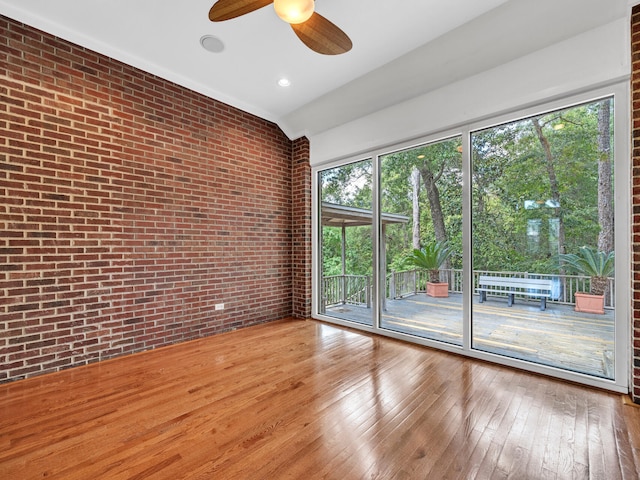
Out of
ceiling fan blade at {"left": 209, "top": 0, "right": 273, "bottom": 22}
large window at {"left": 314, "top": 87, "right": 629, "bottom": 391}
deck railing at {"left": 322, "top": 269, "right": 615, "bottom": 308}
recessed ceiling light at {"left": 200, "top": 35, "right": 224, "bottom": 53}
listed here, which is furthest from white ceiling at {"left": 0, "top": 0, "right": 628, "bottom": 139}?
deck railing at {"left": 322, "top": 269, "right": 615, "bottom": 308}

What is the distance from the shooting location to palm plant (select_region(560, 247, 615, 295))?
2443 millimetres

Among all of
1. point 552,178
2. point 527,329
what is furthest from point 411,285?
point 552,178

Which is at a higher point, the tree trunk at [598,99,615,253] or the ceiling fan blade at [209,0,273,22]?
the ceiling fan blade at [209,0,273,22]

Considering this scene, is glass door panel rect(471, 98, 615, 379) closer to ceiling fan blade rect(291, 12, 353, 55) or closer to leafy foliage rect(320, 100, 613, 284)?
leafy foliage rect(320, 100, 613, 284)

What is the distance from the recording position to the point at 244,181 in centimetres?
426

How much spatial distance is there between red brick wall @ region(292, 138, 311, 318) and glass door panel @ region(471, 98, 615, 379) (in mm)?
2478

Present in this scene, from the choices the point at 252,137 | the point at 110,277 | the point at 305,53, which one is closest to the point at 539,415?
the point at 305,53

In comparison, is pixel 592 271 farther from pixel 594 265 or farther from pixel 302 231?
pixel 302 231

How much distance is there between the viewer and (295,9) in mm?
1854

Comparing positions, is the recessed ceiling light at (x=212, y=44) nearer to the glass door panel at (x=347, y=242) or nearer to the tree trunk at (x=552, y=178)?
the glass door panel at (x=347, y=242)

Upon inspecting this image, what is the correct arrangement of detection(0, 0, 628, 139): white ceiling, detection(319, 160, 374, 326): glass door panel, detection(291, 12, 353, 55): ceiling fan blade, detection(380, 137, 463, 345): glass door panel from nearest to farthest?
detection(291, 12, 353, 55): ceiling fan blade < detection(0, 0, 628, 139): white ceiling < detection(380, 137, 463, 345): glass door panel < detection(319, 160, 374, 326): glass door panel

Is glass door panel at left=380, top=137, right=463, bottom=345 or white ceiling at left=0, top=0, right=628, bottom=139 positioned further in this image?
glass door panel at left=380, top=137, right=463, bottom=345

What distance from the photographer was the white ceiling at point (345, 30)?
2.37 meters

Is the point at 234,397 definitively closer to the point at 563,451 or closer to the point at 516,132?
the point at 563,451
